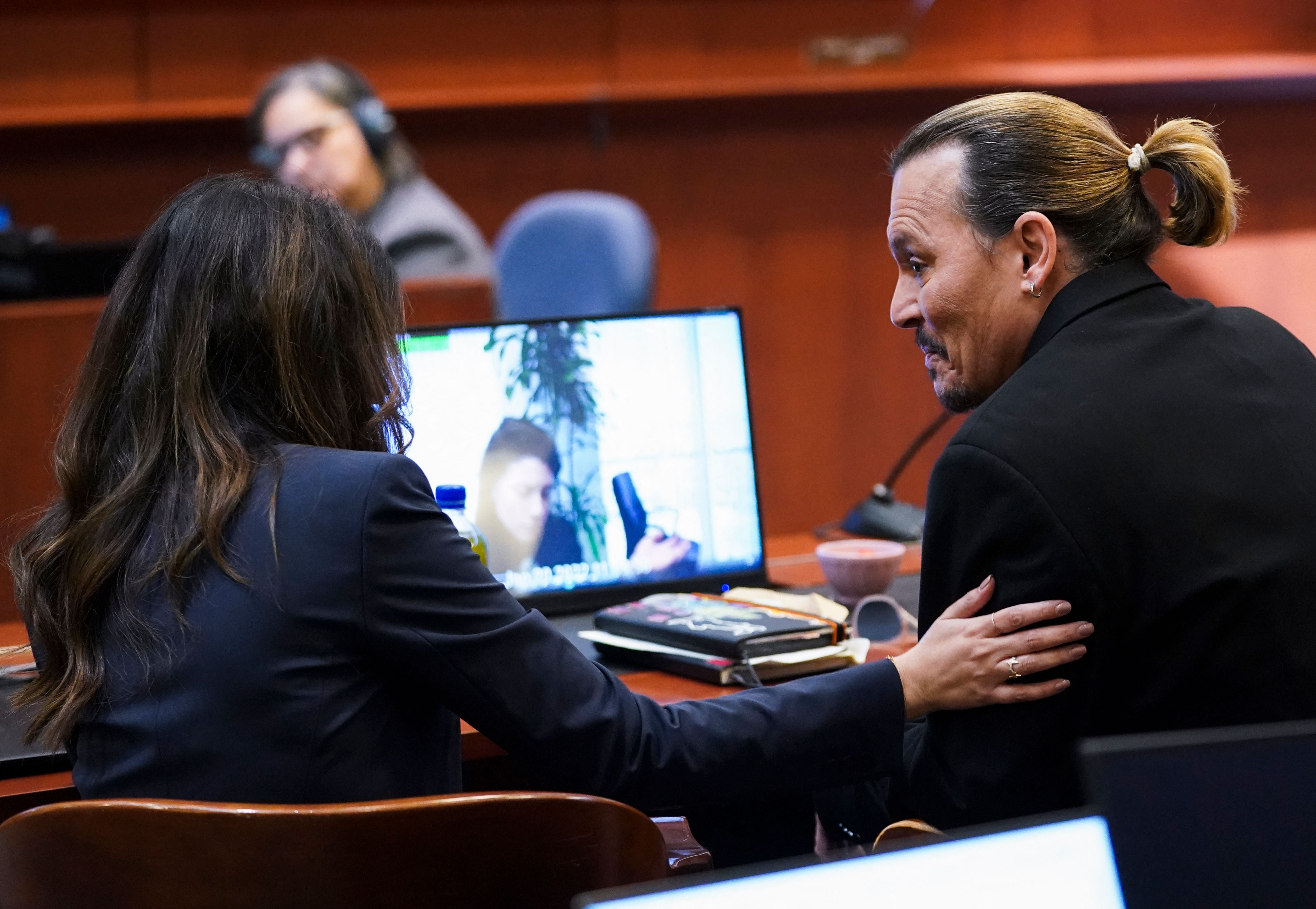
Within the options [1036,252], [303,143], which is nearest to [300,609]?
[1036,252]

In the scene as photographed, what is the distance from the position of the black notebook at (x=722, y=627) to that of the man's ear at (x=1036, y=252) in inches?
17.9

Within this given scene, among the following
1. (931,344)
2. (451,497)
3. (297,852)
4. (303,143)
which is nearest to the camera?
(297,852)

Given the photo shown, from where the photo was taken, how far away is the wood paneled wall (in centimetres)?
388

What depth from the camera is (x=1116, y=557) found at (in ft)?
3.56

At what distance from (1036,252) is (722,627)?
546 millimetres

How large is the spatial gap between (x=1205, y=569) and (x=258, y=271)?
2.84ft

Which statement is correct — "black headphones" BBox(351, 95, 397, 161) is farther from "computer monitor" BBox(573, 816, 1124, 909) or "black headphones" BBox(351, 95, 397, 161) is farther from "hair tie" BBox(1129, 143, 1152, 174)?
"computer monitor" BBox(573, 816, 1124, 909)

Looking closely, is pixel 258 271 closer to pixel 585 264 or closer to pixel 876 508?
pixel 876 508

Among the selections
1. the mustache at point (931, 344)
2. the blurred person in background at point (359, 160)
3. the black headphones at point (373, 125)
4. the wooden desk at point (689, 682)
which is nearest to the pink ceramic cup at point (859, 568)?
the wooden desk at point (689, 682)

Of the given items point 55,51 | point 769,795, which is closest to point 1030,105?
point 769,795

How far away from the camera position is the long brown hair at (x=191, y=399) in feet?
3.43

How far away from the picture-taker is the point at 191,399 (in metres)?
1.07

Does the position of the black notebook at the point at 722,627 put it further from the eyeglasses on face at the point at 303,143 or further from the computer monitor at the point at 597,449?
the eyeglasses on face at the point at 303,143

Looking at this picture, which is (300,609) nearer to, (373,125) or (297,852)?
(297,852)
